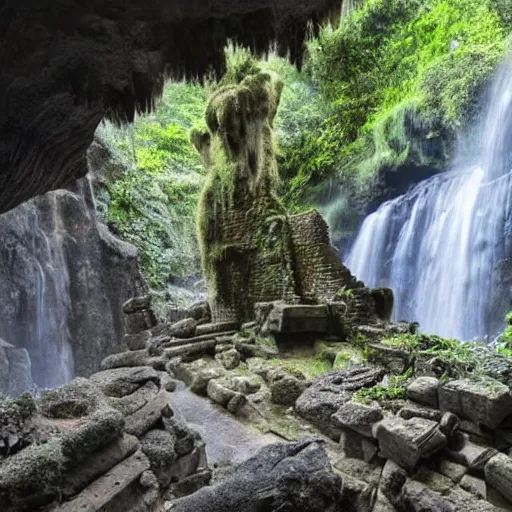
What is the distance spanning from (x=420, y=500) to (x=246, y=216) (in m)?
7.47

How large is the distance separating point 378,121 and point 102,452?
1418cm

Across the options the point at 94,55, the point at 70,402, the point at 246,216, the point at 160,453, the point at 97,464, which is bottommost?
the point at 160,453

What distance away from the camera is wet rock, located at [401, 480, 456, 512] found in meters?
2.30

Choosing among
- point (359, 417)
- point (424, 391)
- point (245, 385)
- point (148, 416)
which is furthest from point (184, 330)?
point (424, 391)

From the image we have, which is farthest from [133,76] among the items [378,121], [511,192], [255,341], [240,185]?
[378,121]

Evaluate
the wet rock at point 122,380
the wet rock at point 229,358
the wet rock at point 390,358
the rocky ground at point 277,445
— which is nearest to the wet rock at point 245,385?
the rocky ground at point 277,445

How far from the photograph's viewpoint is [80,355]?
1216 centimetres

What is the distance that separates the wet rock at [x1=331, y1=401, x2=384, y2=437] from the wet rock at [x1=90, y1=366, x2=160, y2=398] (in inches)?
70.9

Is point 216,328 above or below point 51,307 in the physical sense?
below

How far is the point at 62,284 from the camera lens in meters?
12.2

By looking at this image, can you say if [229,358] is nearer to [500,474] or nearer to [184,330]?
[184,330]

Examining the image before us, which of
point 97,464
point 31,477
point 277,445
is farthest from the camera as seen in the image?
point 277,445

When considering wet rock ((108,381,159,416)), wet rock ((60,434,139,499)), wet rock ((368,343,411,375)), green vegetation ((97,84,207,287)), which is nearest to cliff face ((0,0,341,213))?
wet rock ((108,381,159,416))

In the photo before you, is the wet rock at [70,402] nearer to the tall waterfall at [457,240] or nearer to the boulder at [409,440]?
the boulder at [409,440]
